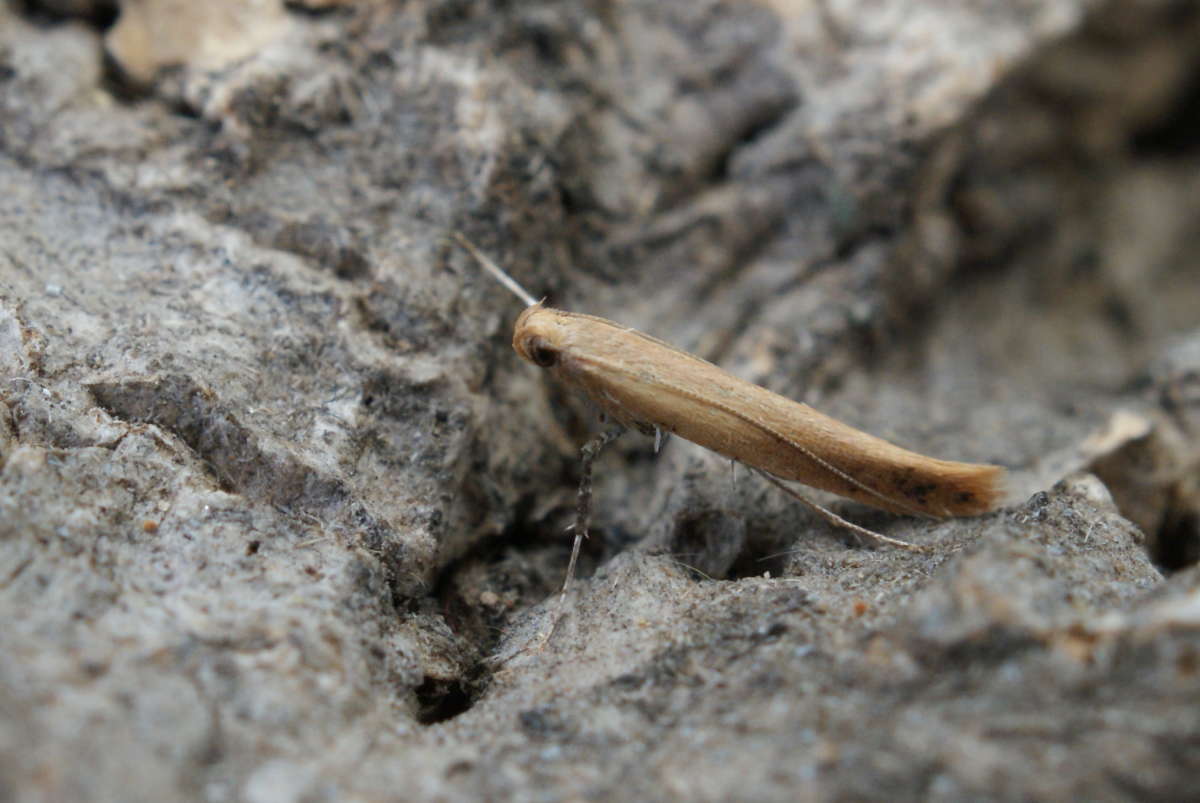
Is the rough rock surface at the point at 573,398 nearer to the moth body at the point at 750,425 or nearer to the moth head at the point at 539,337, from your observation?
the moth body at the point at 750,425

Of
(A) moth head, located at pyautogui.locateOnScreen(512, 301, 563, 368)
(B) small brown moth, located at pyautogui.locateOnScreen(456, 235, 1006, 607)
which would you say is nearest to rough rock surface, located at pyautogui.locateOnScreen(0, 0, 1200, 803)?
(B) small brown moth, located at pyautogui.locateOnScreen(456, 235, 1006, 607)

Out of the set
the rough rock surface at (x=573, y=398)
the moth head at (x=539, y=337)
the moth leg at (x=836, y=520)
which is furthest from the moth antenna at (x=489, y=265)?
the moth leg at (x=836, y=520)

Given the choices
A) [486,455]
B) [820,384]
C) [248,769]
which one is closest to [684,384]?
[486,455]

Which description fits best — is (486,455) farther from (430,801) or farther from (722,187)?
(722,187)

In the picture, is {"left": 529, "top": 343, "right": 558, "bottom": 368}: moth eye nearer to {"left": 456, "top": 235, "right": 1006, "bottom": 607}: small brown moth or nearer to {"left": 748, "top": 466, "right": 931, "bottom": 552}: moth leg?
{"left": 456, "top": 235, "right": 1006, "bottom": 607}: small brown moth

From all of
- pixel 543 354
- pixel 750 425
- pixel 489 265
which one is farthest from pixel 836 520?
pixel 489 265

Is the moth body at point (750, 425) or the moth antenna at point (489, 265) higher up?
the moth antenna at point (489, 265)

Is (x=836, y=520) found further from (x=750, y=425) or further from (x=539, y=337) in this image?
(x=539, y=337)
